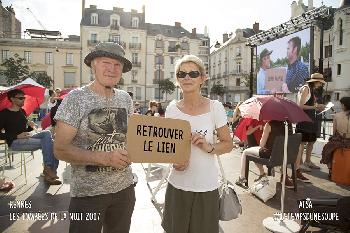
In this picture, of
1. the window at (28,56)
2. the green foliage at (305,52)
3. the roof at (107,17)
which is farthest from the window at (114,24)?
the green foliage at (305,52)

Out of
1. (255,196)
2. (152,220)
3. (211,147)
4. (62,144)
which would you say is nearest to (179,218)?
(211,147)

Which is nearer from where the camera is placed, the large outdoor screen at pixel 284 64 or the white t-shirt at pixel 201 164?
the white t-shirt at pixel 201 164

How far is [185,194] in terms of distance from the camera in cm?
241

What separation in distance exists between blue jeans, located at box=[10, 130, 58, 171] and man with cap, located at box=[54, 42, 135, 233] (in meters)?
4.31

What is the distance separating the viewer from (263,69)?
21.7 metres

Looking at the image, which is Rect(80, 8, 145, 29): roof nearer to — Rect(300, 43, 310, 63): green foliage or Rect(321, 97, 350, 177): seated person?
Rect(300, 43, 310, 63): green foliage

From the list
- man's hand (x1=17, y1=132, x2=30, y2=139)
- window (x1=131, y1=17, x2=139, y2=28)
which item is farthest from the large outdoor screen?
window (x1=131, y1=17, x2=139, y2=28)

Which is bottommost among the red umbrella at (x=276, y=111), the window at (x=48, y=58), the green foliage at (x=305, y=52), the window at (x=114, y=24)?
the red umbrella at (x=276, y=111)

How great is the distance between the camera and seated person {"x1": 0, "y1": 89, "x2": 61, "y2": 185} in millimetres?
5883

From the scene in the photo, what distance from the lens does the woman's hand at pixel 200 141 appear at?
2246 mm

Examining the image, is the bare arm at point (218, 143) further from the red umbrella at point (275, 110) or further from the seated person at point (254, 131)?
the seated person at point (254, 131)

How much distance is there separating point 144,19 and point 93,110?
5181cm

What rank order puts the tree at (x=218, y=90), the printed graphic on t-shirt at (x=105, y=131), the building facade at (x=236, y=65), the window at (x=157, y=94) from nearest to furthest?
the printed graphic on t-shirt at (x=105, y=131), the window at (x=157, y=94), the building facade at (x=236, y=65), the tree at (x=218, y=90)

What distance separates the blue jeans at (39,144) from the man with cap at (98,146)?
4.31 meters
